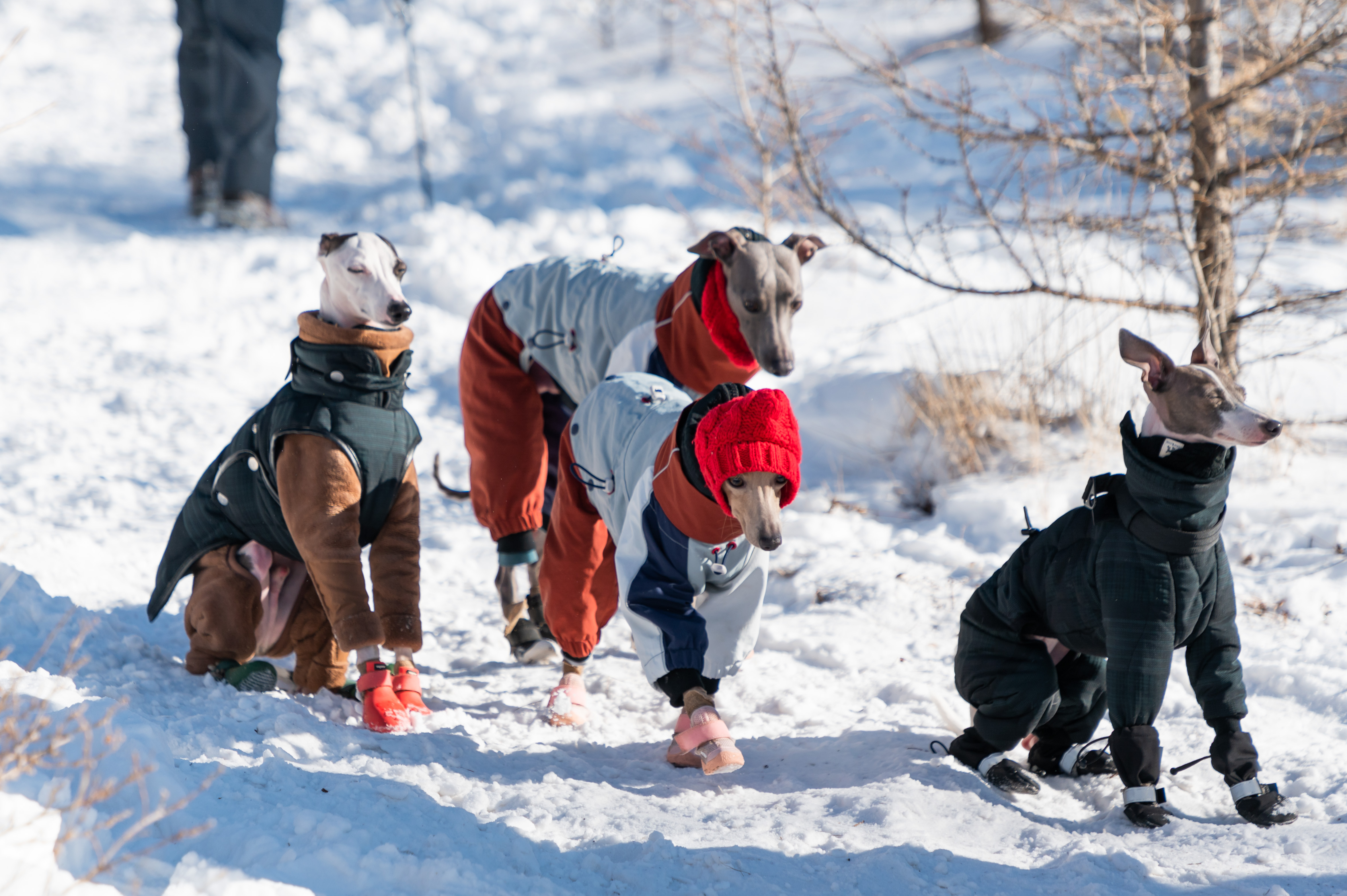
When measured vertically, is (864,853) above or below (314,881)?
below

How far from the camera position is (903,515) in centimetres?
575

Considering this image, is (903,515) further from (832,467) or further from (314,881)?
(314,881)

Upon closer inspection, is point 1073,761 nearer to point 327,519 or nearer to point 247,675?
point 327,519

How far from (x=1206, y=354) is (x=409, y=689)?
251 centimetres

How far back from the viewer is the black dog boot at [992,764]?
3.06m

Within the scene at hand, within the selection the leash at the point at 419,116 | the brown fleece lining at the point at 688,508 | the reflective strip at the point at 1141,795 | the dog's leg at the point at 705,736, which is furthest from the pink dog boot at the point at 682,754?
the leash at the point at 419,116

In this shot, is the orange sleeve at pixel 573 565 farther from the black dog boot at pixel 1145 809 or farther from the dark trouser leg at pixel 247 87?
the dark trouser leg at pixel 247 87

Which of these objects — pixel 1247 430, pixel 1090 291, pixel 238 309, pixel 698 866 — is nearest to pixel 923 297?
pixel 1090 291

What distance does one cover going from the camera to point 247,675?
350 cm

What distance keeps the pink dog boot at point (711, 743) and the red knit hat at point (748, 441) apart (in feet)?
1.98

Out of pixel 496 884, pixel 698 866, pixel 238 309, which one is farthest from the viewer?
pixel 238 309

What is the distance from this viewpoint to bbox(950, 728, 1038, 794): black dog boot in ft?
10.0

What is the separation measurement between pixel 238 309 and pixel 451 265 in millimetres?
1546

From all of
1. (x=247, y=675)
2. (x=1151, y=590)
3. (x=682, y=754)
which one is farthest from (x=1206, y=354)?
(x=247, y=675)
